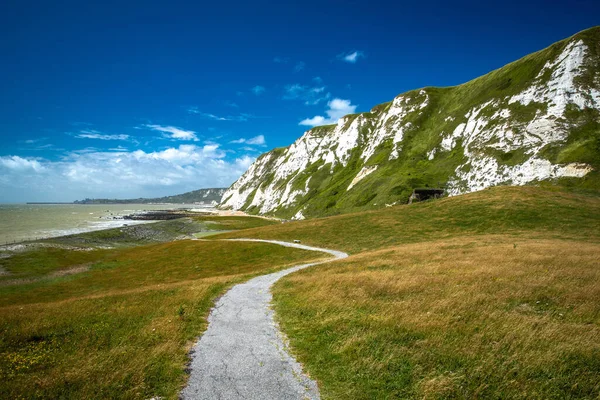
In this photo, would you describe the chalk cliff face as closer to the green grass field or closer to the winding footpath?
the green grass field

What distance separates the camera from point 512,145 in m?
90.8

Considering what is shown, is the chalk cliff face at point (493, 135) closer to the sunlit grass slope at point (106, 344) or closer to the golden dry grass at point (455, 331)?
the golden dry grass at point (455, 331)

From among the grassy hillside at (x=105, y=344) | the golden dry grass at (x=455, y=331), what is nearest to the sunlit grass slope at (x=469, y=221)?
the golden dry grass at (x=455, y=331)

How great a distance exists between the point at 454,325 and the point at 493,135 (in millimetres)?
109428

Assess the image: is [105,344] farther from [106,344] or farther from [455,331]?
[455,331]

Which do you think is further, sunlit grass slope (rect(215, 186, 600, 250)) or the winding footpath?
sunlit grass slope (rect(215, 186, 600, 250))

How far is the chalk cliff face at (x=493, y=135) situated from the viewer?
79.6 m

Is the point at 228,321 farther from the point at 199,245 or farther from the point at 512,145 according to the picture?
the point at 512,145

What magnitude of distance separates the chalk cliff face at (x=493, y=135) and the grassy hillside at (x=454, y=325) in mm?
70137

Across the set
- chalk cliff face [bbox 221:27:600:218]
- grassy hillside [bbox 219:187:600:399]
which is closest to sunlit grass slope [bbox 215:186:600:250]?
grassy hillside [bbox 219:187:600:399]

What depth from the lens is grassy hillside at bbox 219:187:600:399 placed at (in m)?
8.26

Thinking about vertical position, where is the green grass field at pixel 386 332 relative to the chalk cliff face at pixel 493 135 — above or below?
below

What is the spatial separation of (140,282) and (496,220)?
189 ft

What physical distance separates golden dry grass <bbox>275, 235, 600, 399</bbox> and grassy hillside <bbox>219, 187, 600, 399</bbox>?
1.6 inches
